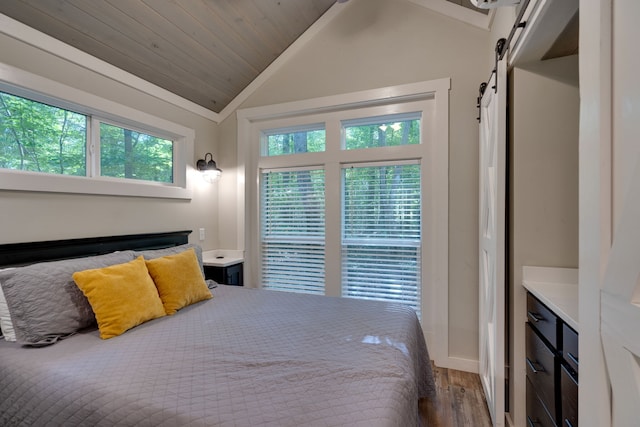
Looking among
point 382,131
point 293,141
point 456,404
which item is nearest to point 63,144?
point 293,141

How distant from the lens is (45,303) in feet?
4.99

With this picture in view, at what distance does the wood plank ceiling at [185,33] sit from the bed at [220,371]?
1.41 meters

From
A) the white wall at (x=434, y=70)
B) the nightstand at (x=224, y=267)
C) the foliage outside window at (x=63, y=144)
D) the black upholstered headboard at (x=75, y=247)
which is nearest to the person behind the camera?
the black upholstered headboard at (x=75, y=247)

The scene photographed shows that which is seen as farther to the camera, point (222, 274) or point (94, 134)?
point (222, 274)

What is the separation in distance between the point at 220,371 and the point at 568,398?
4.47 ft

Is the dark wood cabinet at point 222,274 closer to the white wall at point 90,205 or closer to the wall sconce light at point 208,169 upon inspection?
the white wall at point 90,205

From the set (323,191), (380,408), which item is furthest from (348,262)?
(380,408)

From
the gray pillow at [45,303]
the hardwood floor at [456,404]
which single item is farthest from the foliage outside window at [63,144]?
the hardwood floor at [456,404]

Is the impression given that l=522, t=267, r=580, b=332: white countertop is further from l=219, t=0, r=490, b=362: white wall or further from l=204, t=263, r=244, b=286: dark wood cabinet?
l=204, t=263, r=244, b=286: dark wood cabinet

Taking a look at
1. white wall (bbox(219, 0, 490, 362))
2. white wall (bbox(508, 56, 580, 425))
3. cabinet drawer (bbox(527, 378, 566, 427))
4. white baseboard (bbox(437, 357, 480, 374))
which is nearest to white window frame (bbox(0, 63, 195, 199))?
white wall (bbox(219, 0, 490, 362))

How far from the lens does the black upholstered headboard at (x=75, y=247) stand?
5.62 ft

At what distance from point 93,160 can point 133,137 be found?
0.44m

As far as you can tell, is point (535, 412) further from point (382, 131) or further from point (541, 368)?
point (382, 131)

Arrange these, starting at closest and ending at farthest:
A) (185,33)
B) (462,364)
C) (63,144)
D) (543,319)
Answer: (543,319) → (63,144) → (185,33) → (462,364)
